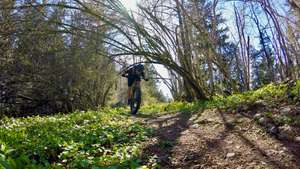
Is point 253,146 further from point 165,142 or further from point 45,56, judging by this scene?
point 45,56

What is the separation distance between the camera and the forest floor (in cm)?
359

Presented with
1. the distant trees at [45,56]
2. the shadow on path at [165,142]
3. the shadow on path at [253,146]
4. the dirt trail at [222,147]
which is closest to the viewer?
the shadow on path at [253,146]

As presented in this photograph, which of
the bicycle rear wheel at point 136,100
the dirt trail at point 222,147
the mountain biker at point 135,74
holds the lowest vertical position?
the dirt trail at point 222,147

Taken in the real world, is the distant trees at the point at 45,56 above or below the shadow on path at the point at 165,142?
above

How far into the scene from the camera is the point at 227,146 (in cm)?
425

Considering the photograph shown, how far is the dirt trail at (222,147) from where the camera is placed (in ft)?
11.7

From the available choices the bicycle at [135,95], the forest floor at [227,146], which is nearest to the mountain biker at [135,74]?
the bicycle at [135,95]

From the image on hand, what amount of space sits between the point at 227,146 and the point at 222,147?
0.07 metres

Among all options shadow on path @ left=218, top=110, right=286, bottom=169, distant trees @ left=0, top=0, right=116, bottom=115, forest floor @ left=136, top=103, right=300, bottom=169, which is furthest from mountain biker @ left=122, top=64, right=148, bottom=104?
shadow on path @ left=218, top=110, right=286, bottom=169

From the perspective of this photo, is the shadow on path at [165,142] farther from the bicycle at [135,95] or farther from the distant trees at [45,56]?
the distant trees at [45,56]

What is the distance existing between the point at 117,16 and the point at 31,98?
7730 mm

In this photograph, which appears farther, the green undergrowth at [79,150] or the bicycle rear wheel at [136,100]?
the bicycle rear wheel at [136,100]

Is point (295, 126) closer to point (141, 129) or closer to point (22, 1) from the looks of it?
point (141, 129)

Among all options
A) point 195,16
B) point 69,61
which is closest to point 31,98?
point 69,61
